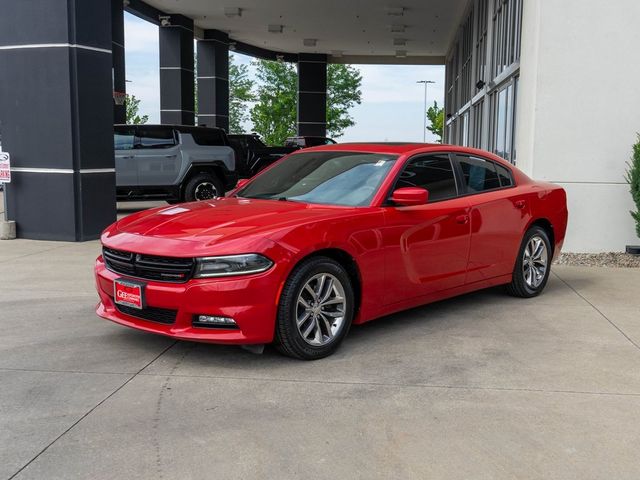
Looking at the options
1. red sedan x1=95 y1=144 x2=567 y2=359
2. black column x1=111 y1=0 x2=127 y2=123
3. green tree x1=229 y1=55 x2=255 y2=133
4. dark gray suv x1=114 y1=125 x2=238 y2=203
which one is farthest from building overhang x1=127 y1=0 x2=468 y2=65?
green tree x1=229 y1=55 x2=255 y2=133

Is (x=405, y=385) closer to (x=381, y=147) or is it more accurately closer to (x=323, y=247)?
(x=323, y=247)

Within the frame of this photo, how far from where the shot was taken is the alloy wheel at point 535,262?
6945 mm

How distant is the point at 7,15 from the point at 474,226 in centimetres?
834

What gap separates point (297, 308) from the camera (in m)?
4.76

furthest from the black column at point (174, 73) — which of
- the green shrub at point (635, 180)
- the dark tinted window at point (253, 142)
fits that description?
the green shrub at point (635, 180)

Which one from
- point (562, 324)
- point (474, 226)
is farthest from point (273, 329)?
point (562, 324)

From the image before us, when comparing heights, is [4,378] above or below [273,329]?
below

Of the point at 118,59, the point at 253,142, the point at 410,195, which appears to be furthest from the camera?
the point at 253,142

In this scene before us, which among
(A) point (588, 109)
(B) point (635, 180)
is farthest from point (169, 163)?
(B) point (635, 180)

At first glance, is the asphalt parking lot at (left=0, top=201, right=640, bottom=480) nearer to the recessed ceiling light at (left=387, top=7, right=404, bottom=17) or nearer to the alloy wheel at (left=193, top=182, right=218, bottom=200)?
the alloy wheel at (left=193, top=182, right=218, bottom=200)

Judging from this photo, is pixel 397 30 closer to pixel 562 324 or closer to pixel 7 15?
pixel 7 15

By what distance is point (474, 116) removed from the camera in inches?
885

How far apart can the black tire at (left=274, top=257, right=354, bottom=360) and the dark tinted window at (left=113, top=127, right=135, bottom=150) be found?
35.8 ft

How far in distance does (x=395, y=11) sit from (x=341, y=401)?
24914 mm
